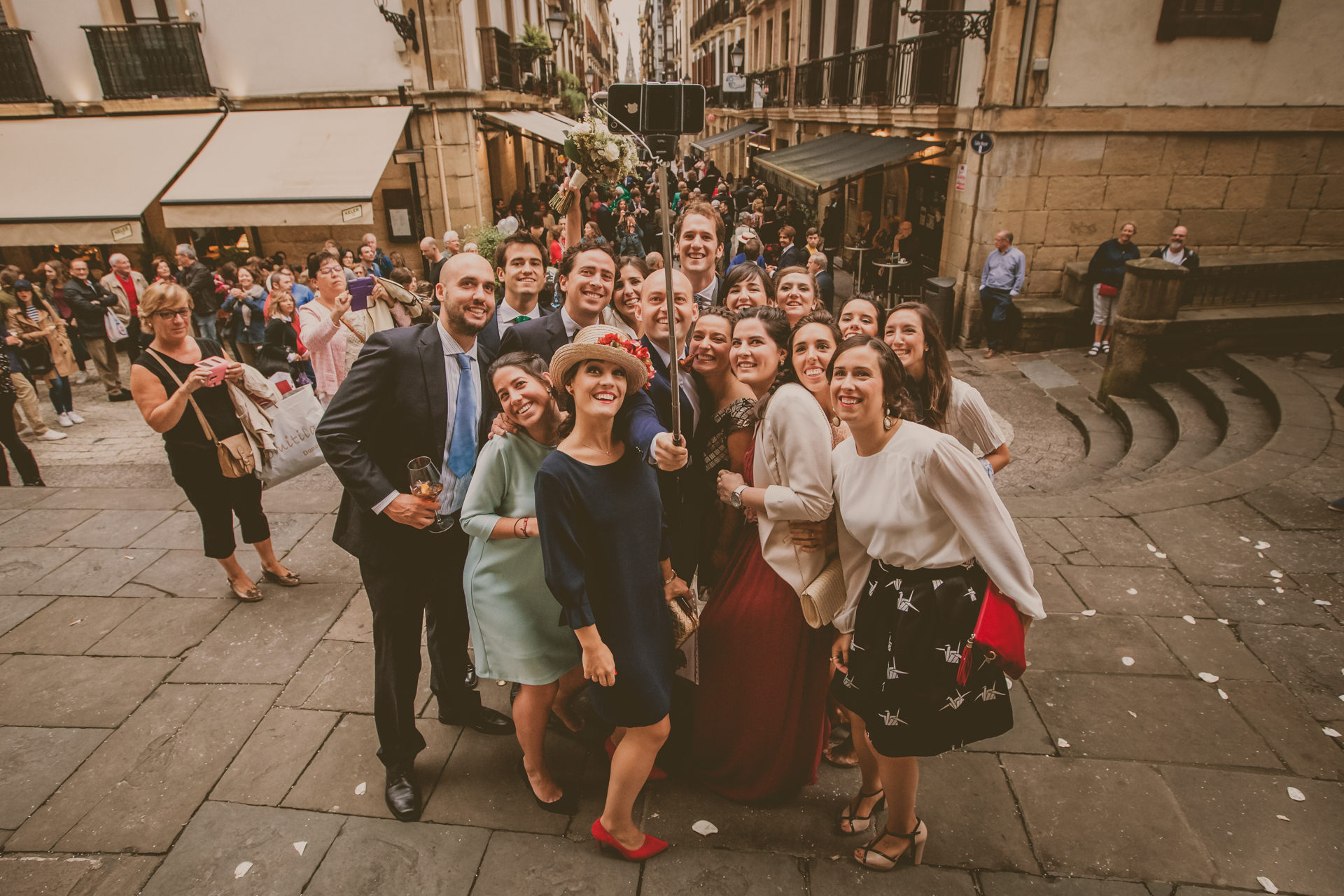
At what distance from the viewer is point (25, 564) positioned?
4754mm

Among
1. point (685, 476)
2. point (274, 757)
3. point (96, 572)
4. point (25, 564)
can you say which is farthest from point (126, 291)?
point (685, 476)

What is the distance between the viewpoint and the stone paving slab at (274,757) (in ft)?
9.50

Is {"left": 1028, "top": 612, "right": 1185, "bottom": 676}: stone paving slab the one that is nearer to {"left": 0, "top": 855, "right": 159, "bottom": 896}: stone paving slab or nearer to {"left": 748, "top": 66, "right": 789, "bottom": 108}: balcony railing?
{"left": 0, "top": 855, "right": 159, "bottom": 896}: stone paving slab

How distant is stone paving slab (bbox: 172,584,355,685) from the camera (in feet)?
11.9

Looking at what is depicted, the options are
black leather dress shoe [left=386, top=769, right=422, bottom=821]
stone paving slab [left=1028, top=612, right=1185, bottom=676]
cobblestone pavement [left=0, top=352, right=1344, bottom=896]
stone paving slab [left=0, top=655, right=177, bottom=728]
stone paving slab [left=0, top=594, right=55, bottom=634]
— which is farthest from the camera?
stone paving slab [left=0, top=594, right=55, bottom=634]

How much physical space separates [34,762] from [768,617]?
3.29m

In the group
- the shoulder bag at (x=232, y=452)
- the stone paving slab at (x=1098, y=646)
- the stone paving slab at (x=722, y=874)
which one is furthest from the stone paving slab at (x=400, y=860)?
the stone paving slab at (x=1098, y=646)

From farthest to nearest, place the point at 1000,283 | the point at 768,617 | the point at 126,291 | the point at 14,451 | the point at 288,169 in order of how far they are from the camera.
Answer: the point at 288,169 < the point at 1000,283 < the point at 126,291 < the point at 14,451 < the point at 768,617

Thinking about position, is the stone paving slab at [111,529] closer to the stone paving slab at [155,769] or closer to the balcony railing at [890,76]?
the stone paving slab at [155,769]

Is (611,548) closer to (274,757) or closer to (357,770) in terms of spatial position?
(357,770)

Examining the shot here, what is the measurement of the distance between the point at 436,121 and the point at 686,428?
11871 mm

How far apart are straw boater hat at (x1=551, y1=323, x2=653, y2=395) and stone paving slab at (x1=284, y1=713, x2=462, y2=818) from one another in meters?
1.84

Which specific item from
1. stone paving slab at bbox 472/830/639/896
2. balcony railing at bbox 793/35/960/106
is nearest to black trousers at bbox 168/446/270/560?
stone paving slab at bbox 472/830/639/896

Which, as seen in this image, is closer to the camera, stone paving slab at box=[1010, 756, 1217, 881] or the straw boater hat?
the straw boater hat
